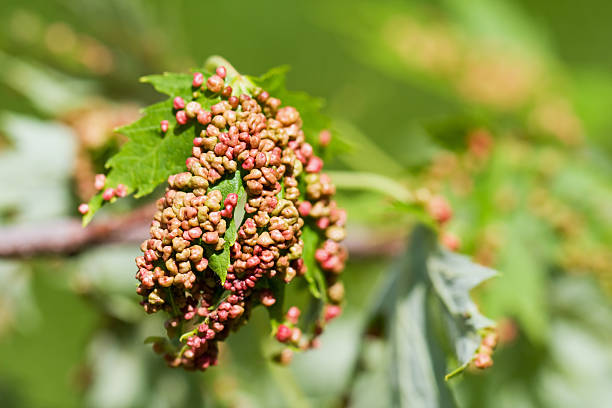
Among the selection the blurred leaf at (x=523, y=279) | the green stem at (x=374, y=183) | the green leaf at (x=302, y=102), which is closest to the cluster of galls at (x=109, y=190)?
the green leaf at (x=302, y=102)

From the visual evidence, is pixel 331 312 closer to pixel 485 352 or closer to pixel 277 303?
pixel 277 303

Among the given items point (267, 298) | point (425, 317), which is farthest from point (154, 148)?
point (425, 317)

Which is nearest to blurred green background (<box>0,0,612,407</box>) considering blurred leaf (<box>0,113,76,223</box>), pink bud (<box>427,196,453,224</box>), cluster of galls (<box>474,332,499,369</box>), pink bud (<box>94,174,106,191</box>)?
blurred leaf (<box>0,113,76,223</box>)

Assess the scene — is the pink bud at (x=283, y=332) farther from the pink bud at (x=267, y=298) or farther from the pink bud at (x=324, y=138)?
the pink bud at (x=324, y=138)

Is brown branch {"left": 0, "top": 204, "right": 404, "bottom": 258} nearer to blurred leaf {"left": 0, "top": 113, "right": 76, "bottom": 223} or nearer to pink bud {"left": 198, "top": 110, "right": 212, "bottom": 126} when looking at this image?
blurred leaf {"left": 0, "top": 113, "right": 76, "bottom": 223}

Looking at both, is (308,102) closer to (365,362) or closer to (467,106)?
(365,362)
